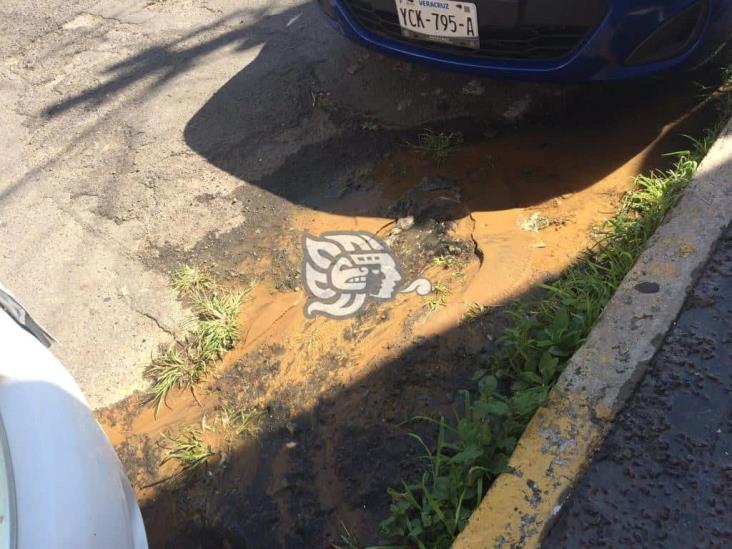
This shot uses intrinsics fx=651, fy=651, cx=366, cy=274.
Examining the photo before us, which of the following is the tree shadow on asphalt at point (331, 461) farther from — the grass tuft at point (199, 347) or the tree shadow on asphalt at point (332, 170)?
the grass tuft at point (199, 347)

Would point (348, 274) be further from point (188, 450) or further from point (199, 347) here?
point (188, 450)

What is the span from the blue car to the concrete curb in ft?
1.55

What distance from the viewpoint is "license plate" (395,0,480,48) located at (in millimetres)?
2582

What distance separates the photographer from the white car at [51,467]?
4.51ft

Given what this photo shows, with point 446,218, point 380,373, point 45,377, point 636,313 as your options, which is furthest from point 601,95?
point 45,377

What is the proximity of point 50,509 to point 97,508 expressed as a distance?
4.8 inches

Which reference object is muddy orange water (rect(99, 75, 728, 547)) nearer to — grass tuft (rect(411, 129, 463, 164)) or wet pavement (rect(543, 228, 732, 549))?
grass tuft (rect(411, 129, 463, 164))

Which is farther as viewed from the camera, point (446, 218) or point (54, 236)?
point (54, 236)


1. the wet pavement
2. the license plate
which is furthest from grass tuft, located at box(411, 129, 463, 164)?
the wet pavement

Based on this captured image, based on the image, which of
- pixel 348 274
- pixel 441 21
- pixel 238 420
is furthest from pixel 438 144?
pixel 238 420

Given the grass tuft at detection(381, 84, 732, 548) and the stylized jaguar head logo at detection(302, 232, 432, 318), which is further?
the stylized jaguar head logo at detection(302, 232, 432, 318)

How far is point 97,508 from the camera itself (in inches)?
58.9

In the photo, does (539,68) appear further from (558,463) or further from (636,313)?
(558,463)

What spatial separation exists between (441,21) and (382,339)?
132cm
